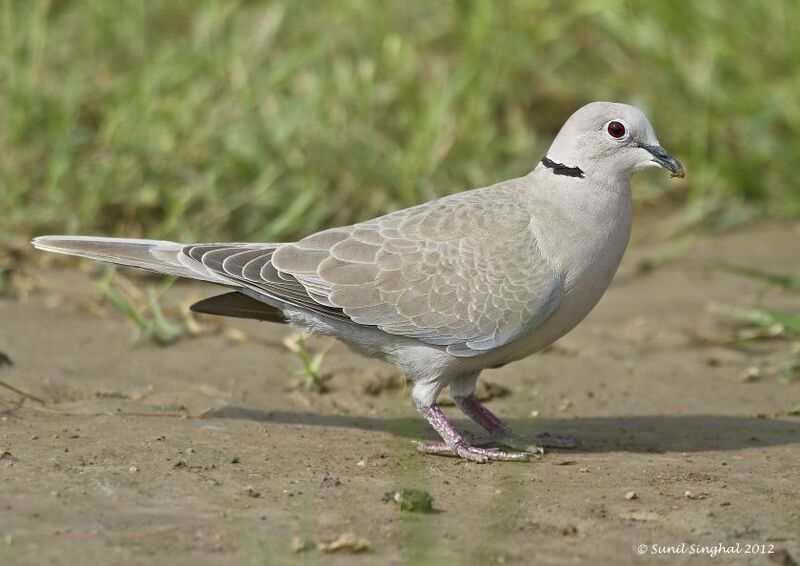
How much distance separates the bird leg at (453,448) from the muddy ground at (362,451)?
0.19 ft

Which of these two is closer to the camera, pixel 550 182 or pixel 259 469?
pixel 259 469

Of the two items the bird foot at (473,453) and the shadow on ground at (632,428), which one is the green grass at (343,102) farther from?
the bird foot at (473,453)

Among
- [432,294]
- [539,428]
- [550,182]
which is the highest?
[550,182]

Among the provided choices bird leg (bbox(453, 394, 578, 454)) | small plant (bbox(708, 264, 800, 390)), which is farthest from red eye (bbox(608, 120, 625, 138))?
small plant (bbox(708, 264, 800, 390))

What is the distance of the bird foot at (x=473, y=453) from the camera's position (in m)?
4.32

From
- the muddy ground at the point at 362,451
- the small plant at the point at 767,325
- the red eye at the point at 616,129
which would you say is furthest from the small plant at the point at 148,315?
the small plant at the point at 767,325

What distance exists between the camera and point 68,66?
7.11m

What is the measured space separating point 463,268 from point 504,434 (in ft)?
2.09

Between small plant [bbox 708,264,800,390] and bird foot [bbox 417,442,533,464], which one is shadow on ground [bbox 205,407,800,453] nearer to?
bird foot [bbox 417,442,533,464]

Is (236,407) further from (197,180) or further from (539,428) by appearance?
(197,180)

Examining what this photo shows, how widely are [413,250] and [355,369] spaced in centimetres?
107

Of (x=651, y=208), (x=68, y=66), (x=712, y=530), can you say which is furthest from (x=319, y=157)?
(x=712, y=530)

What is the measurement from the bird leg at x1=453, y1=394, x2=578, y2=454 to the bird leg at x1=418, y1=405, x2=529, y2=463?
0.19 feet

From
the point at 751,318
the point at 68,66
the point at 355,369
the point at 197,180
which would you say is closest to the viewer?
the point at 355,369
